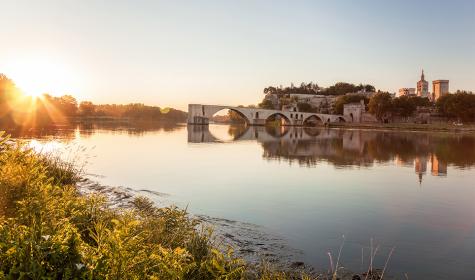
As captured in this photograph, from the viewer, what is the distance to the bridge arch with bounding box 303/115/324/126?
17316 cm

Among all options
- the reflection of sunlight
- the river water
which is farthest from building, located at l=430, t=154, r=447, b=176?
the reflection of sunlight

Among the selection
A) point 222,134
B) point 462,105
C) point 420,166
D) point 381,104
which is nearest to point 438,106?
point 381,104

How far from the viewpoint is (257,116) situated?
158 m

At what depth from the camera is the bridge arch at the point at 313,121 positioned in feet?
568

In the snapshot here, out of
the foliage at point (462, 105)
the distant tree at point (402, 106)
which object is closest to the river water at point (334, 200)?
the foliage at point (462, 105)

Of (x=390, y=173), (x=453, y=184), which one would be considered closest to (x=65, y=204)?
(x=453, y=184)

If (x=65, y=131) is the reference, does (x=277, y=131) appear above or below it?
below

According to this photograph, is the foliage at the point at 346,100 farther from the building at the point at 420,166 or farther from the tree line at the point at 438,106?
the building at the point at 420,166

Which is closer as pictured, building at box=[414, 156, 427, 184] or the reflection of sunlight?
building at box=[414, 156, 427, 184]

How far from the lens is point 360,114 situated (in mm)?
172875

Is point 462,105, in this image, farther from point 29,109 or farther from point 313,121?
point 29,109

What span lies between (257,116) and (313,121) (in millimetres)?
36432

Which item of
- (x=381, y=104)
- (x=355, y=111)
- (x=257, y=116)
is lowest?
(x=257, y=116)

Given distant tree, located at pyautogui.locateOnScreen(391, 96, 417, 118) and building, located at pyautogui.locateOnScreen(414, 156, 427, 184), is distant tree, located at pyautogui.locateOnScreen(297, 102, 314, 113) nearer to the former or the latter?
distant tree, located at pyautogui.locateOnScreen(391, 96, 417, 118)
